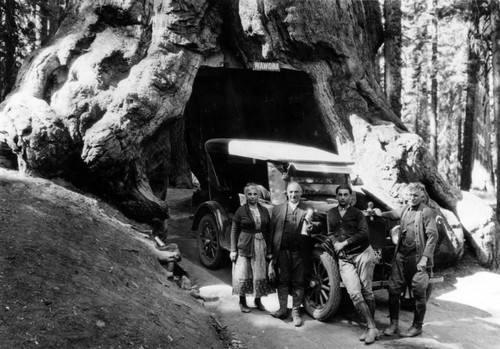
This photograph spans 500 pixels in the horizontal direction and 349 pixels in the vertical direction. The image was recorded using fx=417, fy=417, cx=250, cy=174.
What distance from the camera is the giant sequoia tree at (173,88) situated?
25.2 ft

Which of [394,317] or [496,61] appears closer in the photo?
[394,317]

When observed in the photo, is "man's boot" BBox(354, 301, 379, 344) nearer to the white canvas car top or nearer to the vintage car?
the vintage car

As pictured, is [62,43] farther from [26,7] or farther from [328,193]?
[328,193]

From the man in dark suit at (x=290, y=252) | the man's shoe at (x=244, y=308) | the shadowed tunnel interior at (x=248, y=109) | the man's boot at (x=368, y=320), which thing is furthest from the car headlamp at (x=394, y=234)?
the shadowed tunnel interior at (x=248, y=109)

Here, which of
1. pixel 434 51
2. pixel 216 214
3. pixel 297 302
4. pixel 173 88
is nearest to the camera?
pixel 297 302

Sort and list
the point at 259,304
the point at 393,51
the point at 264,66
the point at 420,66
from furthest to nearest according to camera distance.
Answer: the point at 420,66
the point at 393,51
the point at 264,66
the point at 259,304

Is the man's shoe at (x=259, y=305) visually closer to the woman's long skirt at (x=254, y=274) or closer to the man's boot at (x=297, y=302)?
the woman's long skirt at (x=254, y=274)

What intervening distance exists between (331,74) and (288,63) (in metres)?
1.26

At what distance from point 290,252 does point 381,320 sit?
1.90m

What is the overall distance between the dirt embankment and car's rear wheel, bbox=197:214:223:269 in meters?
1.59

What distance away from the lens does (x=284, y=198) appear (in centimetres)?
706

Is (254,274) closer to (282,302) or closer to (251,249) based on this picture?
(251,249)

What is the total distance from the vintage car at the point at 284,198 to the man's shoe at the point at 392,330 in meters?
0.56

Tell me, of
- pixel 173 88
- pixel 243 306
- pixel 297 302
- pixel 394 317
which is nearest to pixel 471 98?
pixel 173 88
